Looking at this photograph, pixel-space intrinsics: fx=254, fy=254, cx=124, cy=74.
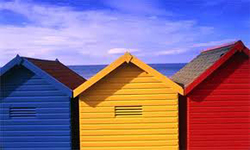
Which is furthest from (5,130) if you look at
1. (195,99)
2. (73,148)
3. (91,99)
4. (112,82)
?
(195,99)

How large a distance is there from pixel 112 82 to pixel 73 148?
2.40 m

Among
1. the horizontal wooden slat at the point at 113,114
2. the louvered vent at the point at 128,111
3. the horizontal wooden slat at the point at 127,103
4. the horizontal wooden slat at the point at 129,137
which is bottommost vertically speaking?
the horizontal wooden slat at the point at 129,137

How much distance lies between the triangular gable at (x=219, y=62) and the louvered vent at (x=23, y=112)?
14.0ft

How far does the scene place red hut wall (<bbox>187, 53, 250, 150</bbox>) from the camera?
677 centimetres

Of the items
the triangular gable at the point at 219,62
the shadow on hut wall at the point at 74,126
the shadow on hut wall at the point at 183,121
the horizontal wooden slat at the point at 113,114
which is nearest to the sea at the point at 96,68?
the shadow on hut wall at the point at 183,121

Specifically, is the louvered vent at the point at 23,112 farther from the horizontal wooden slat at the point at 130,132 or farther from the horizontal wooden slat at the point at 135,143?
the horizontal wooden slat at the point at 135,143

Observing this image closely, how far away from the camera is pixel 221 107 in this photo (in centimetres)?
687

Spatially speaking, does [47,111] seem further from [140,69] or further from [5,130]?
[140,69]

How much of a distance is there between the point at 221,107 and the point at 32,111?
5201 mm

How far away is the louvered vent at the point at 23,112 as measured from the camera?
7102 mm

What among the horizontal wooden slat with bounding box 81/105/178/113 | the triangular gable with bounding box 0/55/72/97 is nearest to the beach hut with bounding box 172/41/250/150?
the horizontal wooden slat with bounding box 81/105/178/113

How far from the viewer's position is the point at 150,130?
7.02 m

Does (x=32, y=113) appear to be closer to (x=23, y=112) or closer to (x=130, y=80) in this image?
(x=23, y=112)

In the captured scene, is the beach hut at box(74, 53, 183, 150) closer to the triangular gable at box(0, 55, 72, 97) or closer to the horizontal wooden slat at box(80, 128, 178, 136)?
the horizontal wooden slat at box(80, 128, 178, 136)
